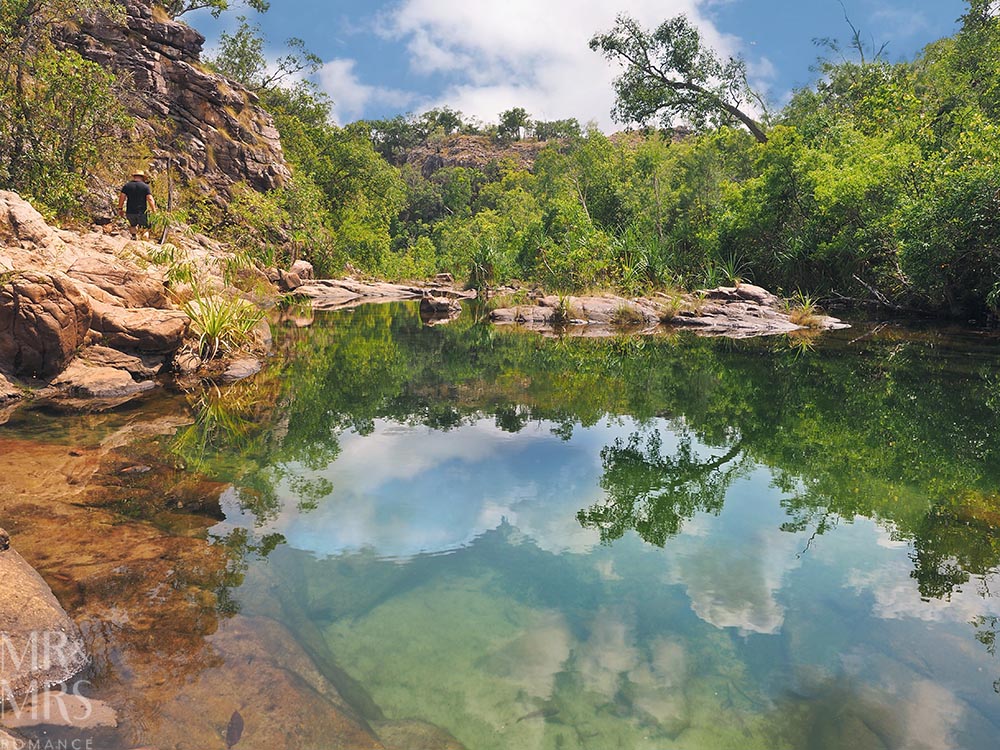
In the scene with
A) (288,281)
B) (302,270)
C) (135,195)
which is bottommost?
(288,281)

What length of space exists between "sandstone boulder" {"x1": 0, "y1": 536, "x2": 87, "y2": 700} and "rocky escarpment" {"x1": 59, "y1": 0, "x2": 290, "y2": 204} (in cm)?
2848

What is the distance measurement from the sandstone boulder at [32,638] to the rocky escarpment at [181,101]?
28485mm

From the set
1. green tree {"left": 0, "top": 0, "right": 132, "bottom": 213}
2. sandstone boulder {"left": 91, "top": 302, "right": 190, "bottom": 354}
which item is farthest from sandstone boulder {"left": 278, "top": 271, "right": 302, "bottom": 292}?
sandstone boulder {"left": 91, "top": 302, "right": 190, "bottom": 354}

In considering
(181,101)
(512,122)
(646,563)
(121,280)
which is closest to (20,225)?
(121,280)

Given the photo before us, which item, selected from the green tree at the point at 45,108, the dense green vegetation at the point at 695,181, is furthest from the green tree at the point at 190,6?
the green tree at the point at 45,108

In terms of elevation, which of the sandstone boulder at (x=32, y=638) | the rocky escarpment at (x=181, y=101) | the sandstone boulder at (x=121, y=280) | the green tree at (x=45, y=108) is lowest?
the sandstone boulder at (x=32, y=638)

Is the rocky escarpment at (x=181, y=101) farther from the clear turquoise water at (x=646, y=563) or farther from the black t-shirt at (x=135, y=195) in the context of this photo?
the clear turquoise water at (x=646, y=563)

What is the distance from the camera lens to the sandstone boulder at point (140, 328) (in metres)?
8.34

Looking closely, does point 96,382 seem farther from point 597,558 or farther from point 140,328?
point 597,558

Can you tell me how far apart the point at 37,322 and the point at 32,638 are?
6.16 meters

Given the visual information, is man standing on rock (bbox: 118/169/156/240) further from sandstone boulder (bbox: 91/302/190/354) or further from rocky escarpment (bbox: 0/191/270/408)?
sandstone boulder (bbox: 91/302/190/354)

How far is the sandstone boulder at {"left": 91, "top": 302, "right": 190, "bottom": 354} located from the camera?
27.3 feet

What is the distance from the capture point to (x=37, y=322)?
720 centimetres

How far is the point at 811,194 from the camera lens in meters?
21.0
